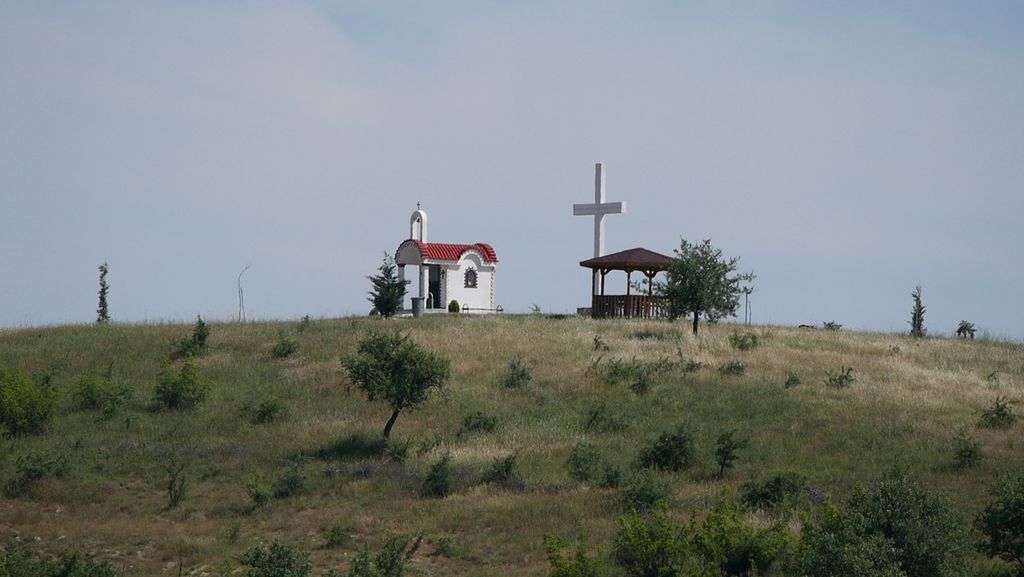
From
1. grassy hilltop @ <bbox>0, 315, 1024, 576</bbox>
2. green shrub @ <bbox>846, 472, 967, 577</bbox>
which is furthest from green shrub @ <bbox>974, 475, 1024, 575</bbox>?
grassy hilltop @ <bbox>0, 315, 1024, 576</bbox>

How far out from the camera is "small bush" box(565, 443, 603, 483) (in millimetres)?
29156

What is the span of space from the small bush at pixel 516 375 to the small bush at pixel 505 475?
8999 millimetres

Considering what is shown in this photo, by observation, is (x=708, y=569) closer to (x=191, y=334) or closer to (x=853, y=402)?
(x=853, y=402)

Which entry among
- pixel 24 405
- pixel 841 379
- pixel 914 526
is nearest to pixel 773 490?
pixel 914 526

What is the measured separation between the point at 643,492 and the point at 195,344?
22.3 metres

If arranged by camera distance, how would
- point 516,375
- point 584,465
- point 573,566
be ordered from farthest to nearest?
point 516,375 < point 584,465 < point 573,566

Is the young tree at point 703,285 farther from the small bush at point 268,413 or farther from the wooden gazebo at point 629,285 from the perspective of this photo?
the small bush at point 268,413

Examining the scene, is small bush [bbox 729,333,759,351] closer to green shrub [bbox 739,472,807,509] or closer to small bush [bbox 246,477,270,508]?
green shrub [bbox 739,472,807,509]

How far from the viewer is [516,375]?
38562 mm

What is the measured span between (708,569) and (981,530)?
659 cm

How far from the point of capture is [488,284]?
61.0 meters

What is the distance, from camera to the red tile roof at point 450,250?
57844 millimetres

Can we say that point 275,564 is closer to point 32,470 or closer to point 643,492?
point 643,492

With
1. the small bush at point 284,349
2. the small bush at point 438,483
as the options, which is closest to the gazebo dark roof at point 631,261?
the small bush at point 284,349
